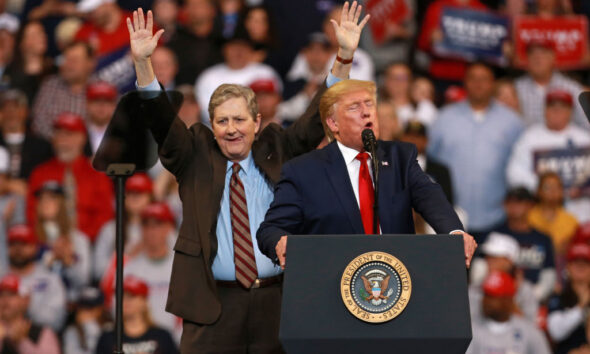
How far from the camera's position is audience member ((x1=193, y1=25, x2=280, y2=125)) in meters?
7.89

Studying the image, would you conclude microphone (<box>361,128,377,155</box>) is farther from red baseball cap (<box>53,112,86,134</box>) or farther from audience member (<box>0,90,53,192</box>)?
audience member (<box>0,90,53,192</box>)

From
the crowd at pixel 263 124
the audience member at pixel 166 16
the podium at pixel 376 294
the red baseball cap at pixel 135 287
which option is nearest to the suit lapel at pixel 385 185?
the podium at pixel 376 294

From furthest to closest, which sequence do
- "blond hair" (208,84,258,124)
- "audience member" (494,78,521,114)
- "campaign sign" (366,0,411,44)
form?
1. "campaign sign" (366,0,411,44)
2. "audience member" (494,78,521,114)
3. "blond hair" (208,84,258,124)

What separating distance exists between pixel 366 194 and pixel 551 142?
15.4 ft

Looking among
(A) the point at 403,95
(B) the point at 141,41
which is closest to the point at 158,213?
(A) the point at 403,95

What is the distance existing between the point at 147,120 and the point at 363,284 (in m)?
1.35

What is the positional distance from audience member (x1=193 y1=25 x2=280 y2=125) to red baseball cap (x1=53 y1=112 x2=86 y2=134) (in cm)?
91

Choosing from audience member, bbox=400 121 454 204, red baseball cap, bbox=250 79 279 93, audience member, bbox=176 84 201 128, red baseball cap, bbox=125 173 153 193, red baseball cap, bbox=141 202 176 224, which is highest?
red baseball cap, bbox=250 79 279 93

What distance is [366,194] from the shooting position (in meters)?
3.64

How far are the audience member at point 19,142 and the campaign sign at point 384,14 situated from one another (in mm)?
2912

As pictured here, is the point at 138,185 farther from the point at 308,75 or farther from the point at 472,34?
the point at 472,34

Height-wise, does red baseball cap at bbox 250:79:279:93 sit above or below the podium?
above

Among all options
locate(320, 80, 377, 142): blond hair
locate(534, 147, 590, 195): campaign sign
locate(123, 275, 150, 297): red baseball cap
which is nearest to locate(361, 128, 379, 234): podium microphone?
locate(320, 80, 377, 142): blond hair

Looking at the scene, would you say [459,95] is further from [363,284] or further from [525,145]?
[363,284]
